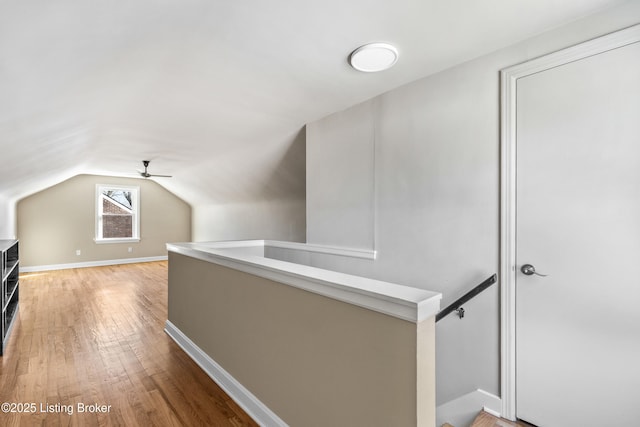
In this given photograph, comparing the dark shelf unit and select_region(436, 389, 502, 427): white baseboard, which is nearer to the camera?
select_region(436, 389, 502, 427): white baseboard

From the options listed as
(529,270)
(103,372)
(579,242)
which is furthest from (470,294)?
(103,372)

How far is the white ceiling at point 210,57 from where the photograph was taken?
1.46 metres

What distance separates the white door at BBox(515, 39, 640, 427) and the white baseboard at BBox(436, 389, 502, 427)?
0.15 metres

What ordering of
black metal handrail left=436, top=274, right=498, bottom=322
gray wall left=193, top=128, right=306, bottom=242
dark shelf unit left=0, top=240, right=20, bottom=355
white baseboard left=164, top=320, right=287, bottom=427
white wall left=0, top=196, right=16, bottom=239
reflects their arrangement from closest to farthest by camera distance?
white baseboard left=164, top=320, right=287, bottom=427
black metal handrail left=436, top=274, right=498, bottom=322
dark shelf unit left=0, top=240, right=20, bottom=355
gray wall left=193, top=128, right=306, bottom=242
white wall left=0, top=196, right=16, bottom=239

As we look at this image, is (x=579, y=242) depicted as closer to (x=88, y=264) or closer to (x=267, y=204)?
(x=267, y=204)

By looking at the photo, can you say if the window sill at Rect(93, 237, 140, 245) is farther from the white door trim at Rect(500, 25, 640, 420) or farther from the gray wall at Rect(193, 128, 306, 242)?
the white door trim at Rect(500, 25, 640, 420)

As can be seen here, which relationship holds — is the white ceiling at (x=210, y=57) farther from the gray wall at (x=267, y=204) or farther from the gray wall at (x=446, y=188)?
the gray wall at (x=267, y=204)

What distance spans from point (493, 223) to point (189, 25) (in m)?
2.20

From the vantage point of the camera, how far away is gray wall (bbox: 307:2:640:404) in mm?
1938

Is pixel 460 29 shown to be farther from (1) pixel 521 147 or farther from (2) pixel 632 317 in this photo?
(2) pixel 632 317

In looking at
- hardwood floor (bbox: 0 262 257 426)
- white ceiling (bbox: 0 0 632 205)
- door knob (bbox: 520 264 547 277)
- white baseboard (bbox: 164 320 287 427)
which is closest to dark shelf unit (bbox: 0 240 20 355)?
hardwood floor (bbox: 0 262 257 426)

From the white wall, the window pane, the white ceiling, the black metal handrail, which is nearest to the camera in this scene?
the white ceiling

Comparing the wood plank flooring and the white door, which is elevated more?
the white door

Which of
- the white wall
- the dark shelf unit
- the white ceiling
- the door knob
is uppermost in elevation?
the white ceiling
